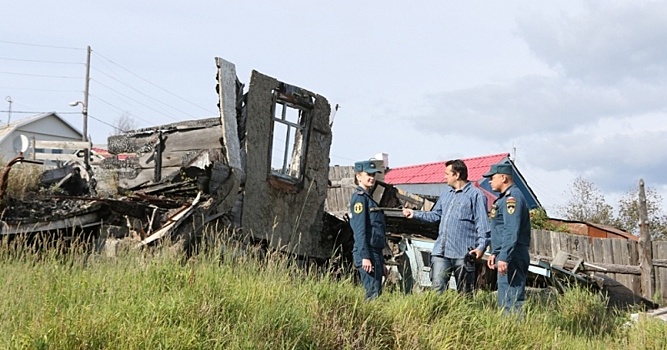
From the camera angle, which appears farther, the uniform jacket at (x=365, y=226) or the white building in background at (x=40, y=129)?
the white building in background at (x=40, y=129)

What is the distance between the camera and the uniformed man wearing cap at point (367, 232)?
7102mm

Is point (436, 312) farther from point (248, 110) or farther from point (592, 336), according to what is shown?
point (248, 110)

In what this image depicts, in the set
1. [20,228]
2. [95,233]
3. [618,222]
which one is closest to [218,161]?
[95,233]

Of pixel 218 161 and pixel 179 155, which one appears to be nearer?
pixel 218 161

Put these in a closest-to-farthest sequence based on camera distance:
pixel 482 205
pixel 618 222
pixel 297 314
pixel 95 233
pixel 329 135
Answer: pixel 297 314
pixel 482 205
pixel 95 233
pixel 329 135
pixel 618 222

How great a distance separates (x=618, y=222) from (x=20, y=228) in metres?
22.3

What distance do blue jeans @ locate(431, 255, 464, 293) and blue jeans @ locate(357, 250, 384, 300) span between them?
58 centimetres

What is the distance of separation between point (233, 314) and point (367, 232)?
2394 mm

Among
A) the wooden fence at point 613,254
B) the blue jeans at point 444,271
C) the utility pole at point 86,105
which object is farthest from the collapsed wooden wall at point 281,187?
the utility pole at point 86,105

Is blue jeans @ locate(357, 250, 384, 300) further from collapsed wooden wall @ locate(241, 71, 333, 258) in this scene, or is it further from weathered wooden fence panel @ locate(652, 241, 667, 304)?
weathered wooden fence panel @ locate(652, 241, 667, 304)

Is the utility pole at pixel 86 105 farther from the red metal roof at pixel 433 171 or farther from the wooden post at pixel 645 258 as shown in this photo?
the wooden post at pixel 645 258

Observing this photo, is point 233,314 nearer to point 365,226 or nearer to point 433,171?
point 365,226

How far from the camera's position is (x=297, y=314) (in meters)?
5.30

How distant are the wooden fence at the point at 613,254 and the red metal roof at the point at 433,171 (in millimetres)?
8500
